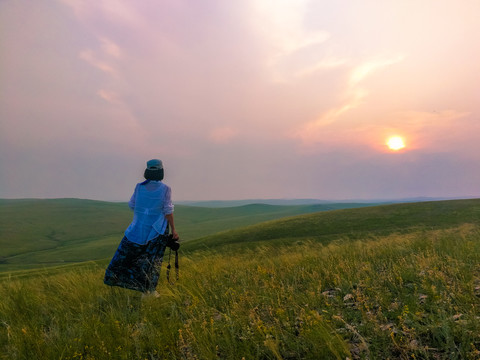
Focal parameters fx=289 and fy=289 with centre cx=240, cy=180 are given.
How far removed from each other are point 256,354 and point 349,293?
2710 mm

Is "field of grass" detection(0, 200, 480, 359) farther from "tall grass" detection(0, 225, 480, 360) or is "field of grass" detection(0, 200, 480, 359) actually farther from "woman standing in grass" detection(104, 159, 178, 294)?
"woman standing in grass" detection(104, 159, 178, 294)

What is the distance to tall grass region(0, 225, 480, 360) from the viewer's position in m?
3.59

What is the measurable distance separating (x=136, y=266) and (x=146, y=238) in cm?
69

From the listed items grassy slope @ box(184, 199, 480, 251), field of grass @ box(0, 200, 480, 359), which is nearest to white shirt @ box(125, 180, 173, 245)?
field of grass @ box(0, 200, 480, 359)

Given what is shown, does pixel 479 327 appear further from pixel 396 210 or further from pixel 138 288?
pixel 396 210

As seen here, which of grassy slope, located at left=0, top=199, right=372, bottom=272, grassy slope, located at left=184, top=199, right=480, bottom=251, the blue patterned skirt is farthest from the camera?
grassy slope, located at left=0, top=199, right=372, bottom=272

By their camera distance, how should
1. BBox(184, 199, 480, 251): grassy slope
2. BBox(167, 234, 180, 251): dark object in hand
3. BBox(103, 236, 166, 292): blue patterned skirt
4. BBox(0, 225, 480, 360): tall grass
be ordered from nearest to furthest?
BBox(0, 225, 480, 360): tall grass → BBox(103, 236, 166, 292): blue patterned skirt → BBox(167, 234, 180, 251): dark object in hand → BBox(184, 199, 480, 251): grassy slope

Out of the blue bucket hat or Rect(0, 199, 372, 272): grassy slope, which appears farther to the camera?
Rect(0, 199, 372, 272): grassy slope

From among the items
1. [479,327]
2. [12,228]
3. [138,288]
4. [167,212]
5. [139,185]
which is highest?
[139,185]

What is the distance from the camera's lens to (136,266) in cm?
704

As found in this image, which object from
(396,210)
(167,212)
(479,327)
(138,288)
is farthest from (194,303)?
(396,210)

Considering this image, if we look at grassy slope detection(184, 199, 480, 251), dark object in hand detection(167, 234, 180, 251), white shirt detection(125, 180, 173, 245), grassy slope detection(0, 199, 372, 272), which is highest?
white shirt detection(125, 180, 173, 245)

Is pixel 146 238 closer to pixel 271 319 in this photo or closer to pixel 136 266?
pixel 136 266

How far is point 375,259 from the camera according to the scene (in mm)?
7840
